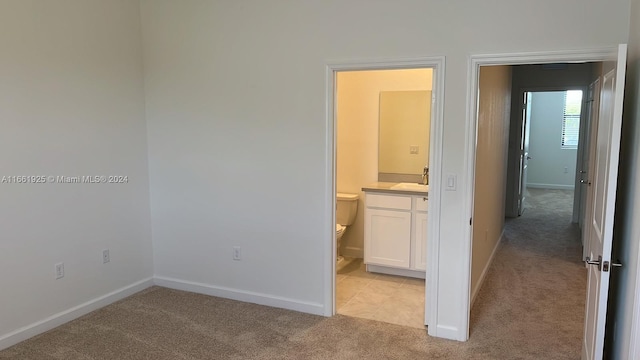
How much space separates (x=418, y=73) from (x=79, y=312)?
12.0 feet

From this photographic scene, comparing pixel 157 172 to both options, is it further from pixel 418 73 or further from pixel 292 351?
pixel 418 73

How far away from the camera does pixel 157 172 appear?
4.07 meters

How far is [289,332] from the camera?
3.27 m

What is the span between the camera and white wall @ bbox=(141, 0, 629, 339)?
9.64 feet

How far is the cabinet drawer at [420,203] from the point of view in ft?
13.9

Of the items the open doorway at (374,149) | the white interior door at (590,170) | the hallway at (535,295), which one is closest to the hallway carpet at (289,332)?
the hallway at (535,295)

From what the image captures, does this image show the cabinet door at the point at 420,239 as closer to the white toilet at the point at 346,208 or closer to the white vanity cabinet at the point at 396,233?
the white vanity cabinet at the point at 396,233

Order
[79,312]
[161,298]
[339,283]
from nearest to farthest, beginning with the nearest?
[79,312]
[161,298]
[339,283]

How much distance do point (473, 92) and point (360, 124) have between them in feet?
6.69

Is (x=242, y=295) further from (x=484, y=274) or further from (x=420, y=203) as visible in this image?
(x=484, y=274)

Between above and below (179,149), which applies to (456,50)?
above

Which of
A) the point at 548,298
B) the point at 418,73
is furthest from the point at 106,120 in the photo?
the point at 548,298

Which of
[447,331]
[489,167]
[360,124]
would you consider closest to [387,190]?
[360,124]

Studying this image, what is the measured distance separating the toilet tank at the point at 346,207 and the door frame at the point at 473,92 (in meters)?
1.90
